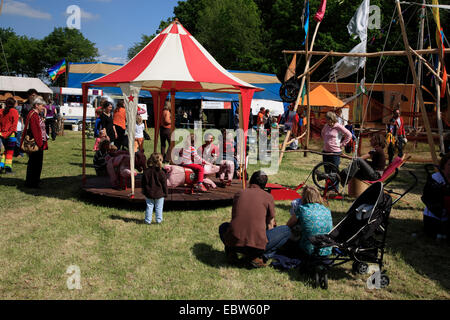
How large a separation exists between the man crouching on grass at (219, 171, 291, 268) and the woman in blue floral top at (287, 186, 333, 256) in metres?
0.25

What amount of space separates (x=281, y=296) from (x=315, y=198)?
1.20 m

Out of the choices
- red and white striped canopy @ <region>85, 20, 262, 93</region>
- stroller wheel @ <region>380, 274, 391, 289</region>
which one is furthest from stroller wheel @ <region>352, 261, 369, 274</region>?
red and white striped canopy @ <region>85, 20, 262, 93</region>

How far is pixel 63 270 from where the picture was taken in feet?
14.8

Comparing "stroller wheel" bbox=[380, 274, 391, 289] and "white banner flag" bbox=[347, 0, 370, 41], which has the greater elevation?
"white banner flag" bbox=[347, 0, 370, 41]

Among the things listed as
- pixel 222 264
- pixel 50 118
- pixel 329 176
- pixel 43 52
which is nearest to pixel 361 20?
pixel 329 176

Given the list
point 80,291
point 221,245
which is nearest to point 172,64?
point 221,245

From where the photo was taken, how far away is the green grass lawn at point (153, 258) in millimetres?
4105

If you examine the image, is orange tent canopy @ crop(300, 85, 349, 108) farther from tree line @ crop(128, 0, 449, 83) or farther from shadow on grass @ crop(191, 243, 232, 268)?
tree line @ crop(128, 0, 449, 83)

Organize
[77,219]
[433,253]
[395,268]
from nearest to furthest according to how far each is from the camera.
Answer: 1. [395,268]
2. [433,253]
3. [77,219]

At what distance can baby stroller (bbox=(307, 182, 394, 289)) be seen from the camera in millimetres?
4281

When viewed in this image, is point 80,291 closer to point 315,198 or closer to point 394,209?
point 315,198

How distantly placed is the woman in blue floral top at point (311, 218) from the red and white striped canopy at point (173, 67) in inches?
131

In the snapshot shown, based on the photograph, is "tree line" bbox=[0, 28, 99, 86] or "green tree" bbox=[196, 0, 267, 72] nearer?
"green tree" bbox=[196, 0, 267, 72]

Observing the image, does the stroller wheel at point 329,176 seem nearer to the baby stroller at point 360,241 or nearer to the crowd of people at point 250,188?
the crowd of people at point 250,188
